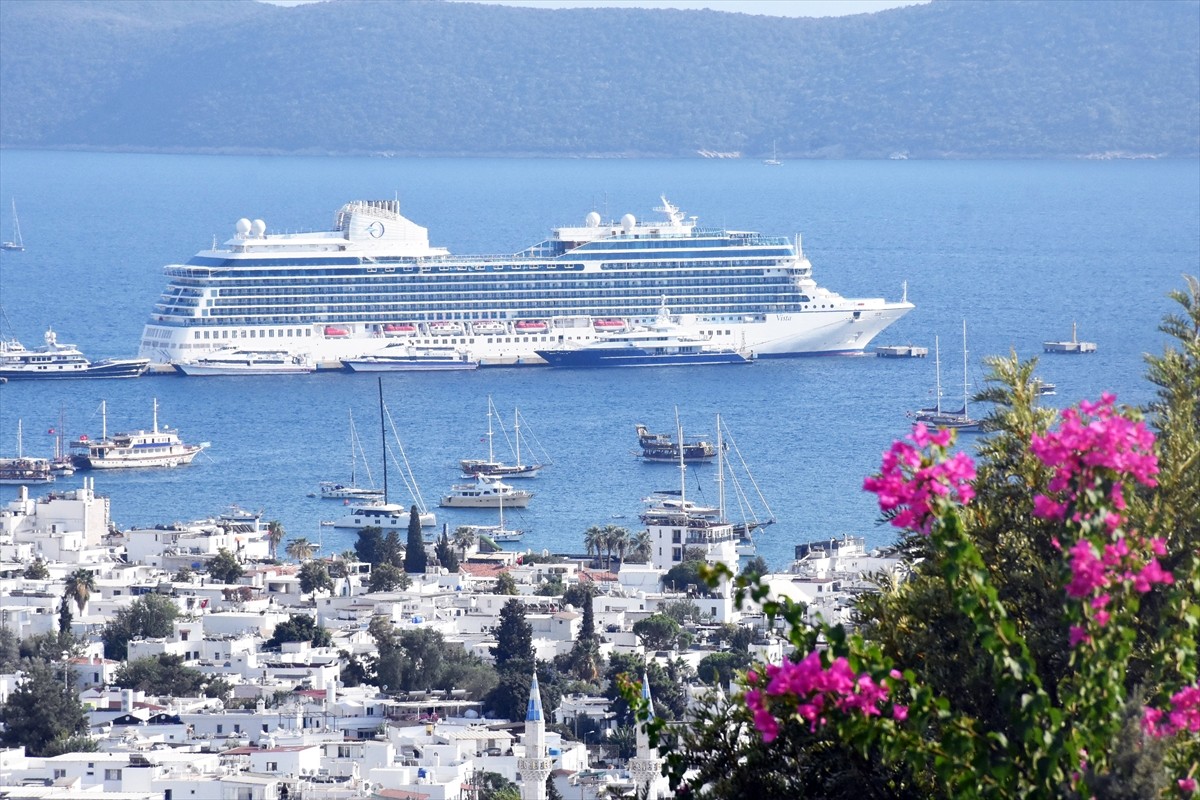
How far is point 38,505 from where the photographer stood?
42312 mm

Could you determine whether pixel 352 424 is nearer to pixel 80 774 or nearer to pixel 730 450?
pixel 730 450

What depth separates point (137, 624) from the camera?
3244 cm

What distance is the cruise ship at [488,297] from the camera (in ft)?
235

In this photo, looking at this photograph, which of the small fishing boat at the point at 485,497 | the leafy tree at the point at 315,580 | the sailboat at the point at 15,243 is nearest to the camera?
the leafy tree at the point at 315,580

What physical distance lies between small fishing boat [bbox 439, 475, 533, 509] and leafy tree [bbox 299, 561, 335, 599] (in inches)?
394

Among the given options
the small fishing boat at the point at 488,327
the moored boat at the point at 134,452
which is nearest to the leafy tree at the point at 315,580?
the moored boat at the point at 134,452

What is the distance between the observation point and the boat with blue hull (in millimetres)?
70000

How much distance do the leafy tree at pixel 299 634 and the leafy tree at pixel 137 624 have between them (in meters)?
1.32

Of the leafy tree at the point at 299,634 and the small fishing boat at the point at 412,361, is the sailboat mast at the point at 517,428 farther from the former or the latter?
the leafy tree at the point at 299,634

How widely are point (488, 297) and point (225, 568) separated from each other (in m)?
36.9

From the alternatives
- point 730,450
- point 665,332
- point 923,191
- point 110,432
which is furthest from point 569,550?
point 923,191

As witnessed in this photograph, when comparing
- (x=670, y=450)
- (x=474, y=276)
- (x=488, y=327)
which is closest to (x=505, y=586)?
(x=670, y=450)

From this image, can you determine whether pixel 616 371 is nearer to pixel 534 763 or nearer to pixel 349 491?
pixel 349 491

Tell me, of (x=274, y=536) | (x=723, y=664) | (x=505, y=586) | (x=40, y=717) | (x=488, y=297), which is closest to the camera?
(x=40, y=717)
